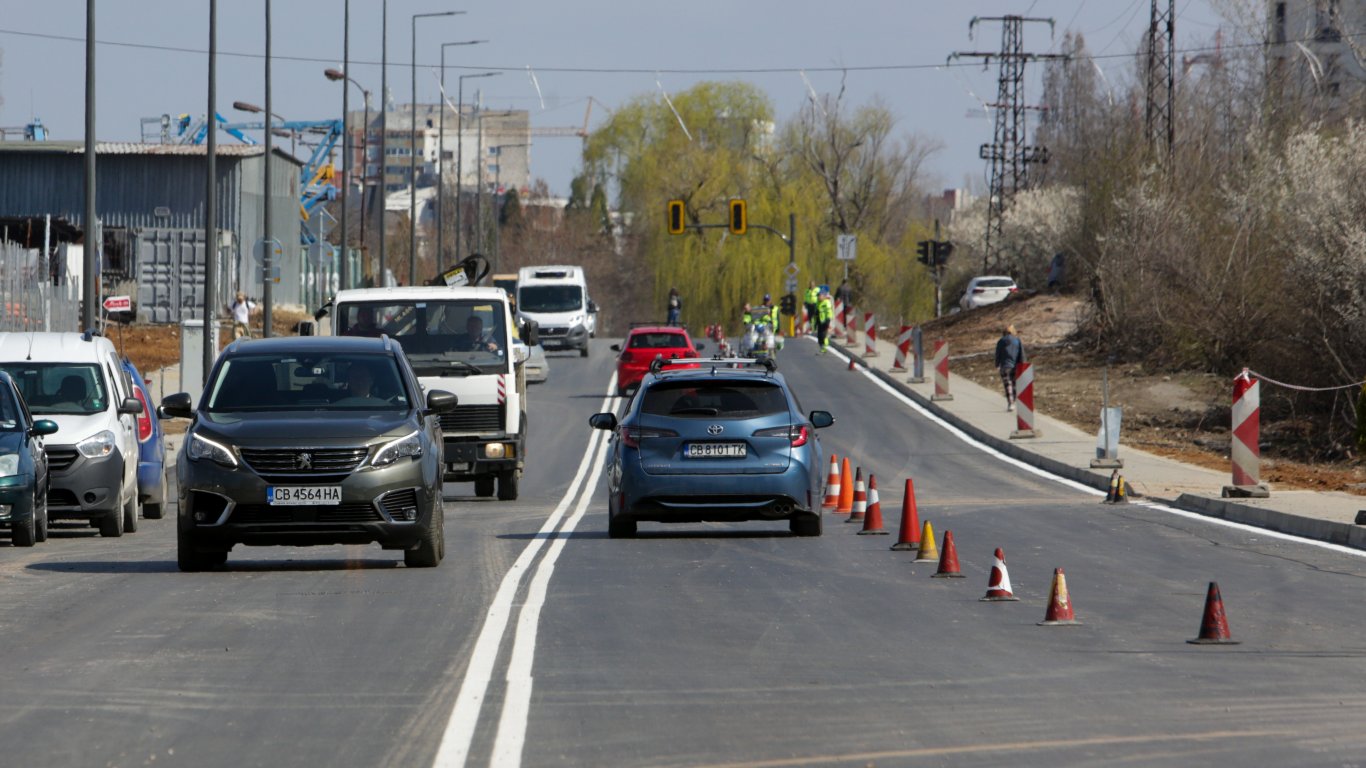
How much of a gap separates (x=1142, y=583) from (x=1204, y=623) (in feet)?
11.4

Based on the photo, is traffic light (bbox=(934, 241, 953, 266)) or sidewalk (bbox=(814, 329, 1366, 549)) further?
traffic light (bbox=(934, 241, 953, 266))

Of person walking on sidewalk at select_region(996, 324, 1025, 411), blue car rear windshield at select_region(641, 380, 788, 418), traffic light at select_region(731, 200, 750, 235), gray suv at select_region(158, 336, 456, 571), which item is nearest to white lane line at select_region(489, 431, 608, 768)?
gray suv at select_region(158, 336, 456, 571)

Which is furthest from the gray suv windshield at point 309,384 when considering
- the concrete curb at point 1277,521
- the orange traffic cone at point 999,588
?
the concrete curb at point 1277,521

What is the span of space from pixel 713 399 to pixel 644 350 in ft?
94.2

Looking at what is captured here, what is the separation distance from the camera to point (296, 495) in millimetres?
14602

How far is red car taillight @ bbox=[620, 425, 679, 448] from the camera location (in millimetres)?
18431

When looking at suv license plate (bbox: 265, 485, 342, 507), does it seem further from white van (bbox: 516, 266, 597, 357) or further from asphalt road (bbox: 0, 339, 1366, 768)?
white van (bbox: 516, 266, 597, 357)

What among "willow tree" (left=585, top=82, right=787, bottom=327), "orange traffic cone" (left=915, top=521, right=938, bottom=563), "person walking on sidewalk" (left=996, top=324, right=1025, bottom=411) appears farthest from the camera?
"willow tree" (left=585, top=82, right=787, bottom=327)

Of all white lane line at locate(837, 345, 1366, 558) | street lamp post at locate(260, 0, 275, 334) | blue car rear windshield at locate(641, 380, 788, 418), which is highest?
street lamp post at locate(260, 0, 275, 334)

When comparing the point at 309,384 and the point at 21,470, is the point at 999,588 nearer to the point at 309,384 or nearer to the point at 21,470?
the point at 309,384

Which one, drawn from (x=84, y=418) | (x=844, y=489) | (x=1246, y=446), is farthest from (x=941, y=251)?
(x=84, y=418)

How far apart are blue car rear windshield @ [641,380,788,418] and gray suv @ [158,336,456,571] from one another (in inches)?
136

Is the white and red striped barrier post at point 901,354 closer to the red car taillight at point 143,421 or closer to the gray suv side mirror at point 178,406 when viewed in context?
the red car taillight at point 143,421

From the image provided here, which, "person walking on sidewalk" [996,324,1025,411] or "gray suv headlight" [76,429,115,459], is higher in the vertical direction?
"person walking on sidewalk" [996,324,1025,411]
